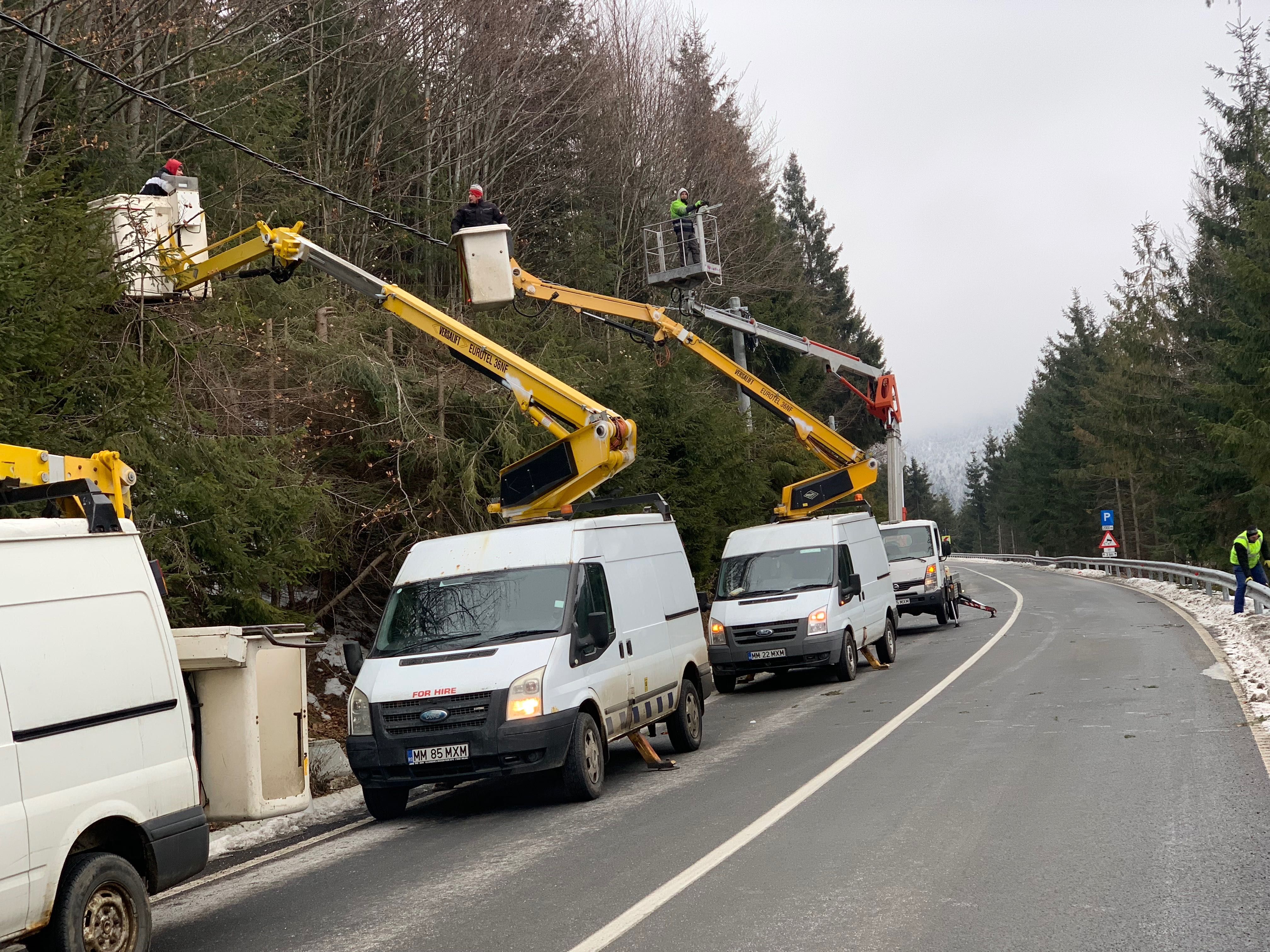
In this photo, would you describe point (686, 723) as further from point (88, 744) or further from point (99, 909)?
point (88, 744)

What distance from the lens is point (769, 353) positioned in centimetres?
4547

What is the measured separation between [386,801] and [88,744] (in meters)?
A: 4.52

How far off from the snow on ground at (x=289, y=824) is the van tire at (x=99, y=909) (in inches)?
104

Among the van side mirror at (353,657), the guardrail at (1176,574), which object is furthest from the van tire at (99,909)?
the guardrail at (1176,574)

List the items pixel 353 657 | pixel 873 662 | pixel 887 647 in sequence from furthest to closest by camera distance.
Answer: pixel 887 647 → pixel 873 662 → pixel 353 657

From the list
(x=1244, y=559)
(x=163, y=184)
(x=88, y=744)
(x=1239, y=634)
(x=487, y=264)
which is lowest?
(x=1239, y=634)

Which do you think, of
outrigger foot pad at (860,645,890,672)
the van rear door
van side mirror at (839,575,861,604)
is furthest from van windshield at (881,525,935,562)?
the van rear door

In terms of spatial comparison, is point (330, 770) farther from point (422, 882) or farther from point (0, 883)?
point (0, 883)

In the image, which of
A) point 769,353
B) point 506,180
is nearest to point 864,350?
point 769,353

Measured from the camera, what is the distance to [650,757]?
11.4 m

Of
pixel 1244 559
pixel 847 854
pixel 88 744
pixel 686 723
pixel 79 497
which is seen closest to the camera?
pixel 88 744

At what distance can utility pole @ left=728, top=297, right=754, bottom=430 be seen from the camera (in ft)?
86.4

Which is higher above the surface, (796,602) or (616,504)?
(616,504)

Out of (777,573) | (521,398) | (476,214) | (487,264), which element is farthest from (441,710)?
(777,573)
